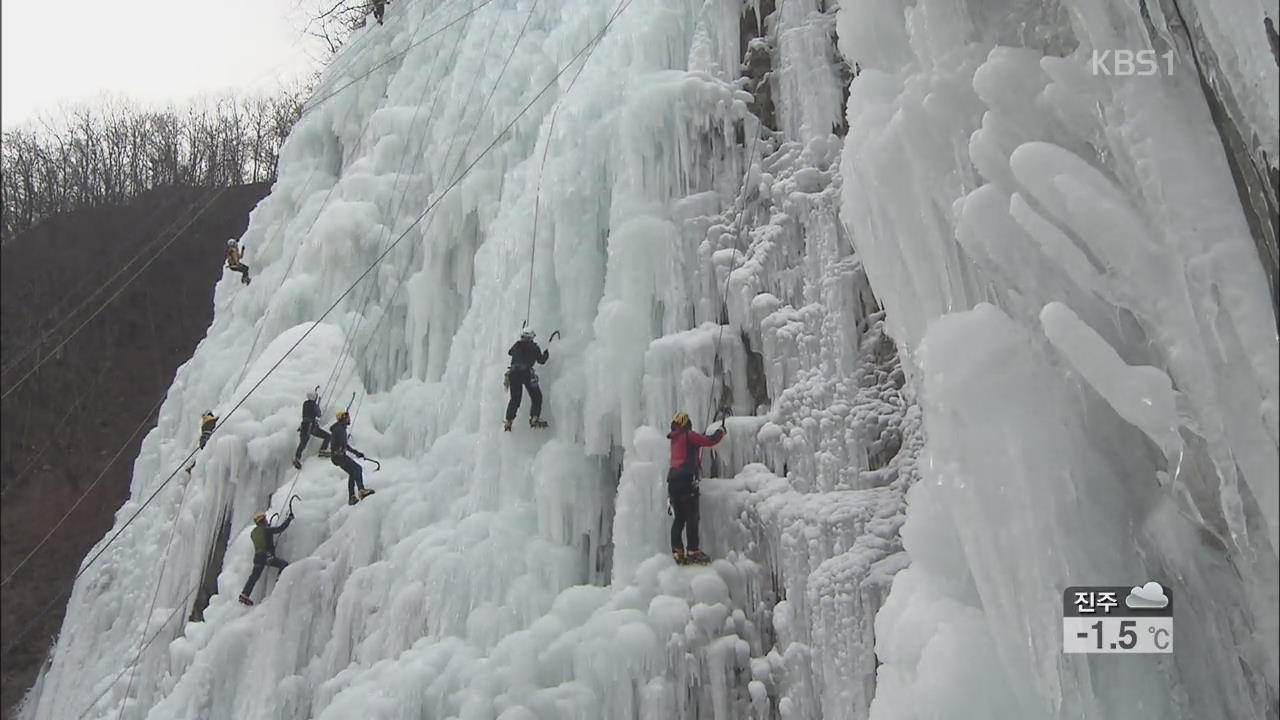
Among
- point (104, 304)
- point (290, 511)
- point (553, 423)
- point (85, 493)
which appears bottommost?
point (290, 511)

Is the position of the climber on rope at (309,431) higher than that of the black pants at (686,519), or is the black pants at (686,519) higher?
Answer: the climber on rope at (309,431)

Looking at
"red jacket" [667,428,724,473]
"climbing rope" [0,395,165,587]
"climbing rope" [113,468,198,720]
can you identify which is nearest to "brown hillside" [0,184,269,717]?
"climbing rope" [0,395,165,587]

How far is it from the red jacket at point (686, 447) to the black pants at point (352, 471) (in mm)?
2772

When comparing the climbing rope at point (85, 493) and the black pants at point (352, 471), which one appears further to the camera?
the climbing rope at point (85, 493)

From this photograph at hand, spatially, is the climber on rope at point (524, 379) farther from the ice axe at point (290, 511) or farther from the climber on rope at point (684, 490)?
the ice axe at point (290, 511)

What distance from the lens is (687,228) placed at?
507 centimetres

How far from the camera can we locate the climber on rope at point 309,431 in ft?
20.8

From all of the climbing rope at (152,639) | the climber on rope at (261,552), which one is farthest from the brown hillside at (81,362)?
the climber on rope at (261,552)

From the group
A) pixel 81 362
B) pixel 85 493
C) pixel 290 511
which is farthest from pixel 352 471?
pixel 81 362

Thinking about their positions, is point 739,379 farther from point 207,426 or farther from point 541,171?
point 207,426

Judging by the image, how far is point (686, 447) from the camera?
4156 mm

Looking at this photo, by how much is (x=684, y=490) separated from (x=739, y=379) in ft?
2.54

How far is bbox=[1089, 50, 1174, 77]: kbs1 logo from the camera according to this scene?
1976 mm
